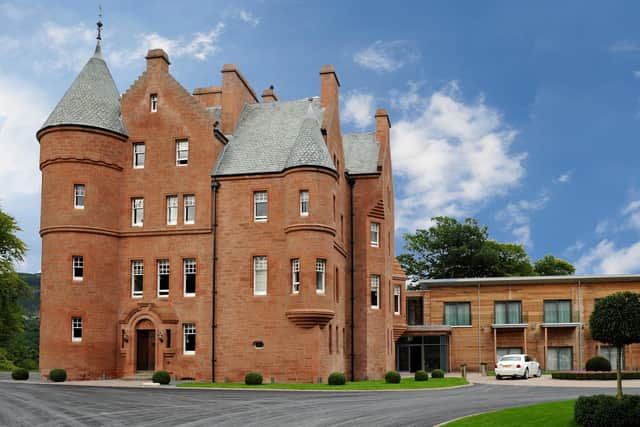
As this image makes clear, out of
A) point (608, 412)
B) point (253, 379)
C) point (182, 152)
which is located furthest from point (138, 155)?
point (608, 412)

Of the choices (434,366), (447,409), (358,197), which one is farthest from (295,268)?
(434,366)

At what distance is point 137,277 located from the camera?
44.4 metres

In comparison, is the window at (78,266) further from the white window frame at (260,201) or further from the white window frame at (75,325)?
the white window frame at (260,201)

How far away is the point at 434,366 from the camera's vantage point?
5909cm

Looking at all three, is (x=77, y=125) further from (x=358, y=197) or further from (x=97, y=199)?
(x=358, y=197)

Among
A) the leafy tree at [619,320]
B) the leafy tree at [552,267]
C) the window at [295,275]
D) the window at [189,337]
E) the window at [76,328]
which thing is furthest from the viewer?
the leafy tree at [552,267]

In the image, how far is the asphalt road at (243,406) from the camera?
2233 cm

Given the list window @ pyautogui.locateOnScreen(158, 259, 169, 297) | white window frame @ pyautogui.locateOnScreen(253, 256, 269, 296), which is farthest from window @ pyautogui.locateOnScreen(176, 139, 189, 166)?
white window frame @ pyautogui.locateOnScreen(253, 256, 269, 296)

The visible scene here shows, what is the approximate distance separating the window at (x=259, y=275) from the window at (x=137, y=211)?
7.51 metres

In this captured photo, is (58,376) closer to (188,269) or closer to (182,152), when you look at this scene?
(188,269)

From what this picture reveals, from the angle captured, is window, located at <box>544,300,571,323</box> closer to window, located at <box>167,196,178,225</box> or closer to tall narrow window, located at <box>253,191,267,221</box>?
tall narrow window, located at <box>253,191,267,221</box>

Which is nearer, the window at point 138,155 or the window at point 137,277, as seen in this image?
the window at point 137,277

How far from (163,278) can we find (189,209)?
4.26 meters

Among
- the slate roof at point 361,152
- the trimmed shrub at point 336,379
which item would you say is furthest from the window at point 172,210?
the trimmed shrub at point 336,379
